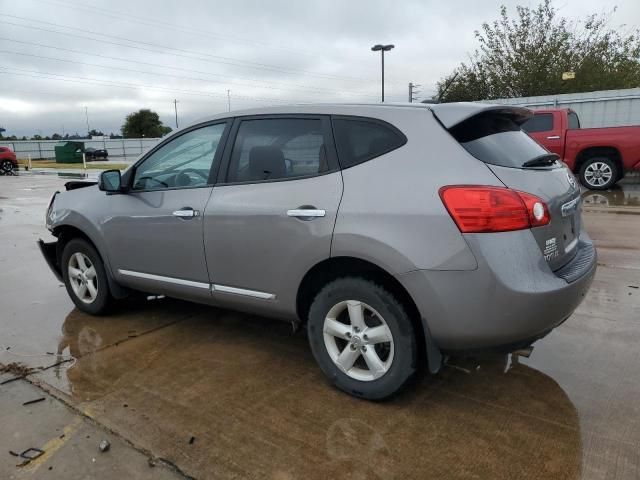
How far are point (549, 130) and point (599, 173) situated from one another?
145 centimetres

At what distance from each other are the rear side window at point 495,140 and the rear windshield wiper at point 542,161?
0.06ft

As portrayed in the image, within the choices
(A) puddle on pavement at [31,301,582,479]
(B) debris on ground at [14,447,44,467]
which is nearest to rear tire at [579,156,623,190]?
(A) puddle on pavement at [31,301,582,479]

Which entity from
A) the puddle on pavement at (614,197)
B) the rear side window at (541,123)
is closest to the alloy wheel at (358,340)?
the puddle on pavement at (614,197)

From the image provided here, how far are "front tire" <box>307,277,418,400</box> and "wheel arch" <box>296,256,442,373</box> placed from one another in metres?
0.05

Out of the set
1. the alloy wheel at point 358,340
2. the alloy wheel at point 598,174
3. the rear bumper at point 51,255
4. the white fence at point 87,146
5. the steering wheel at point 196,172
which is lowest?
the alloy wheel at point 358,340

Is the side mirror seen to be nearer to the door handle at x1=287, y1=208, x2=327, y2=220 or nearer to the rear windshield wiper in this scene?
the door handle at x1=287, y1=208, x2=327, y2=220

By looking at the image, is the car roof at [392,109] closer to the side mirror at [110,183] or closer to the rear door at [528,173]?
the rear door at [528,173]

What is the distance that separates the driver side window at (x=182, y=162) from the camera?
363cm

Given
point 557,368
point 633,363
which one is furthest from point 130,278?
point 633,363

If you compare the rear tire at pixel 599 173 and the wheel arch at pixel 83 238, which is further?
the rear tire at pixel 599 173

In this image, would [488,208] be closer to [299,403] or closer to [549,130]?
[299,403]

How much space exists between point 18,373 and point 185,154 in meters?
1.84

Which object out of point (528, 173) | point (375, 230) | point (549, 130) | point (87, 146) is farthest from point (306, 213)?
point (87, 146)

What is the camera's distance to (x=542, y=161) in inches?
120
